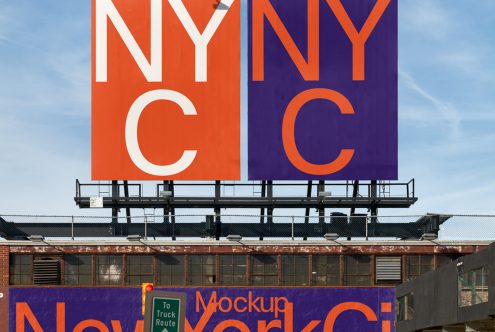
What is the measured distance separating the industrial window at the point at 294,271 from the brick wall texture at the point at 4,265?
12.7 metres

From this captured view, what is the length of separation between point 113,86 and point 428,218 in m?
16.5

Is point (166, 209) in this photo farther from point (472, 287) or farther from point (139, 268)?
point (472, 287)

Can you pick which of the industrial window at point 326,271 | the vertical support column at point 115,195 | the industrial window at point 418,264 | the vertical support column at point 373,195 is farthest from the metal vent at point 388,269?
the vertical support column at point 115,195

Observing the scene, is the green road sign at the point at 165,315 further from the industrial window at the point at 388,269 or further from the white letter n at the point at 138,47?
the white letter n at the point at 138,47

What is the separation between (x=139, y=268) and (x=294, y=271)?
23.5 ft

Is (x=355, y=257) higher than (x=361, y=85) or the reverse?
the reverse

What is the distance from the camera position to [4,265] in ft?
134

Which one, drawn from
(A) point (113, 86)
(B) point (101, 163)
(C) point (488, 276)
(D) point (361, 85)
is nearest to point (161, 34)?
(A) point (113, 86)

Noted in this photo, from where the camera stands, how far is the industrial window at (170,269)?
41.2 metres

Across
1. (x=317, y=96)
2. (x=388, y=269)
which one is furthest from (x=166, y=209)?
(x=388, y=269)

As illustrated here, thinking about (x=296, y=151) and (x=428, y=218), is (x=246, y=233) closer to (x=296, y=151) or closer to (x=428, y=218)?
(x=296, y=151)

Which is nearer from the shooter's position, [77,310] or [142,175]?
[77,310]

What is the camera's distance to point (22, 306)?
132ft

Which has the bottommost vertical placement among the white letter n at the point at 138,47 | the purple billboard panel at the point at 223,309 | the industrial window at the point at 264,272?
the purple billboard panel at the point at 223,309
